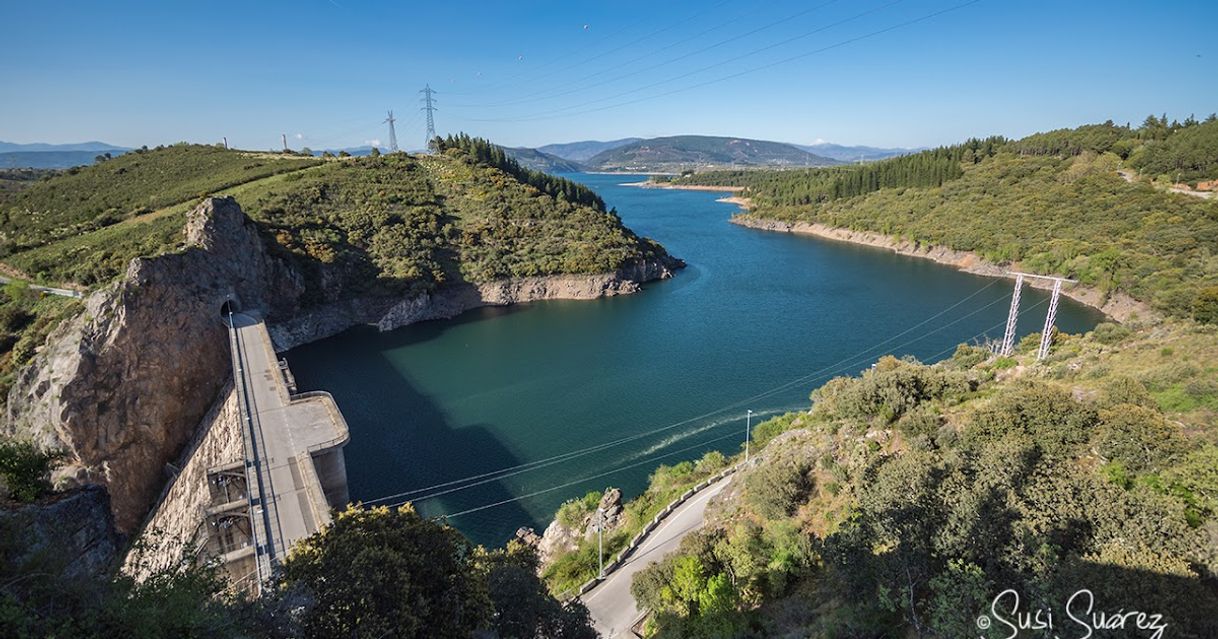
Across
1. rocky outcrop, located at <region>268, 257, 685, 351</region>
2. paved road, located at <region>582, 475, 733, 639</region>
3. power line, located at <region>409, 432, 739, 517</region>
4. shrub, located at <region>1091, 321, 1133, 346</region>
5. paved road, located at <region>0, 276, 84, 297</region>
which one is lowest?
power line, located at <region>409, 432, 739, 517</region>

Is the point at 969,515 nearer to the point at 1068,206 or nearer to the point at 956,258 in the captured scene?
the point at 956,258

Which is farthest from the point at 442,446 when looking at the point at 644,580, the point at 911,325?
the point at 911,325

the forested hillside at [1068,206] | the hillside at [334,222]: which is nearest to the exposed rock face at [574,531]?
the forested hillside at [1068,206]

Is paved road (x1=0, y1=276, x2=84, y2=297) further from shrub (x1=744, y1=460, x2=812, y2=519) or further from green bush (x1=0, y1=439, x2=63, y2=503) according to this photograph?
shrub (x1=744, y1=460, x2=812, y2=519)

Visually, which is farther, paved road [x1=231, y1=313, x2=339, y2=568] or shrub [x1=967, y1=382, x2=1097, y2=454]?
paved road [x1=231, y1=313, x2=339, y2=568]

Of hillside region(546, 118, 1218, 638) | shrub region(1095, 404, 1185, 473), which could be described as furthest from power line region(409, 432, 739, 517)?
shrub region(1095, 404, 1185, 473)

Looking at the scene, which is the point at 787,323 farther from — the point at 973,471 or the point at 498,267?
the point at 973,471
